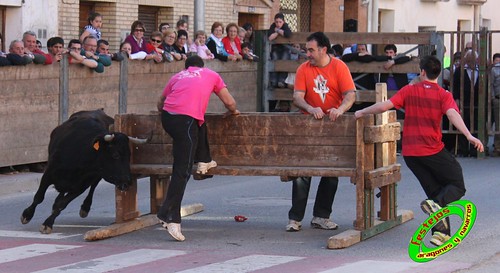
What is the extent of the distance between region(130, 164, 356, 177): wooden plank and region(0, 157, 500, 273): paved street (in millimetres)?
642

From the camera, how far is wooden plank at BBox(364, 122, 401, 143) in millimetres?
11586

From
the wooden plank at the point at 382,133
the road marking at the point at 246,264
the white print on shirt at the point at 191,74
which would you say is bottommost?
the road marking at the point at 246,264

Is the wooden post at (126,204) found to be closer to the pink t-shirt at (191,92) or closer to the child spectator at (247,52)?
the pink t-shirt at (191,92)

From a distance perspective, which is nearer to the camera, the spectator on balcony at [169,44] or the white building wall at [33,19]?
the spectator on balcony at [169,44]

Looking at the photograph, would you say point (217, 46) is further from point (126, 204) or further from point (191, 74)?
point (191, 74)

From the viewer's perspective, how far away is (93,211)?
558 inches

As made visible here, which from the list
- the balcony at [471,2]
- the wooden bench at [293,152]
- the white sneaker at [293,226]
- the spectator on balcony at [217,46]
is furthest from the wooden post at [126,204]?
the balcony at [471,2]

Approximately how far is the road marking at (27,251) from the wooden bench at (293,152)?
473 mm

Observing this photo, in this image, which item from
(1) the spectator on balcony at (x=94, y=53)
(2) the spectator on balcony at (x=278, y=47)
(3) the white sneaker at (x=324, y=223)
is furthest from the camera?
(2) the spectator on balcony at (x=278, y=47)

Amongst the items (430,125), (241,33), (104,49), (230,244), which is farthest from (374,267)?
(241,33)

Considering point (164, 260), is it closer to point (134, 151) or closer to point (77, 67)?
point (134, 151)

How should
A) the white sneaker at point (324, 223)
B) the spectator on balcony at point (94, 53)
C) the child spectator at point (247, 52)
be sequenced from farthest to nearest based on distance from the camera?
the child spectator at point (247, 52), the spectator on balcony at point (94, 53), the white sneaker at point (324, 223)

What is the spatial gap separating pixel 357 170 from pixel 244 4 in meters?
19.2

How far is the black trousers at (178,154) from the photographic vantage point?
38.1ft
